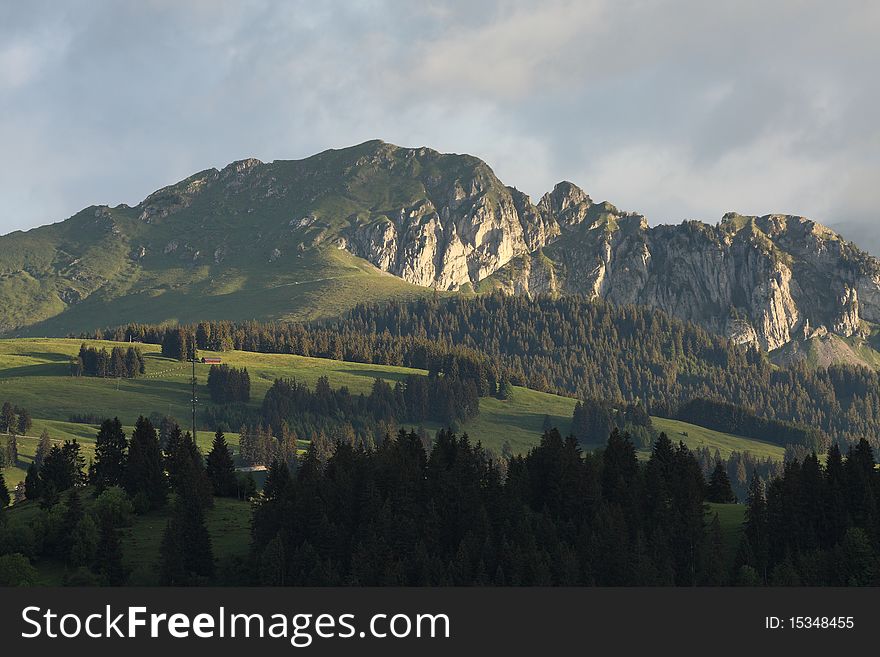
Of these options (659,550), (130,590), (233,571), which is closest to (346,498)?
(233,571)

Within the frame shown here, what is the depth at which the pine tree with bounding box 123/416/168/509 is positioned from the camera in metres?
154

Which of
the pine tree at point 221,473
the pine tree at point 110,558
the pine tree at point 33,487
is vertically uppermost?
the pine tree at point 221,473

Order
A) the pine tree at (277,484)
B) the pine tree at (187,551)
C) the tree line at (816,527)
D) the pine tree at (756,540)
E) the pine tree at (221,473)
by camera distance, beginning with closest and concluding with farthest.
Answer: the pine tree at (187,551) → the tree line at (816,527) → the pine tree at (756,540) → the pine tree at (277,484) → the pine tree at (221,473)

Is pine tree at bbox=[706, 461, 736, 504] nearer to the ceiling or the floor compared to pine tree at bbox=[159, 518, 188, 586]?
nearer to the ceiling

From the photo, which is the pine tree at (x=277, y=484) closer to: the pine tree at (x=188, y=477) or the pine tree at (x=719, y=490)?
the pine tree at (x=188, y=477)

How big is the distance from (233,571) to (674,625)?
2678 inches

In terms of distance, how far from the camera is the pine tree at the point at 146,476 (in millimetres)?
154000

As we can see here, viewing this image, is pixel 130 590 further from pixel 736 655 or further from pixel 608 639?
pixel 736 655

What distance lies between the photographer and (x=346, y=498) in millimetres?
144000

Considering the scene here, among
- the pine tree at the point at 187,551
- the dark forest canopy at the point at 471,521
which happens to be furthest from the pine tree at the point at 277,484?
the pine tree at the point at 187,551

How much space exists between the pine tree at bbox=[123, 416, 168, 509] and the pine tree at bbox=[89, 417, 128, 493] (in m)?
3.17

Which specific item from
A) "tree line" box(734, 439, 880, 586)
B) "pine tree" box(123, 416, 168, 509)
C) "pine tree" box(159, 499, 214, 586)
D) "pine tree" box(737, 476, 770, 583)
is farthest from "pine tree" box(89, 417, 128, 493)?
"tree line" box(734, 439, 880, 586)

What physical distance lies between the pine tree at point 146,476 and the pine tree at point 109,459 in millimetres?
3175

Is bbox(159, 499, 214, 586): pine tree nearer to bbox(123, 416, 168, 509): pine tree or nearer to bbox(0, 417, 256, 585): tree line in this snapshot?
bbox(0, 417, 256, 585): tree line
